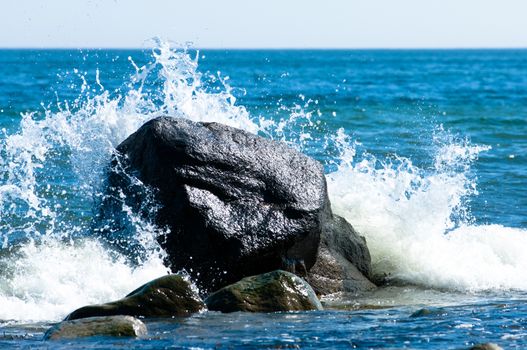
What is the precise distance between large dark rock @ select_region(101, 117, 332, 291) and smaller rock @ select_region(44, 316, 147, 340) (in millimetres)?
1478

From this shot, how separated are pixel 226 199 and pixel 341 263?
53.5 inches

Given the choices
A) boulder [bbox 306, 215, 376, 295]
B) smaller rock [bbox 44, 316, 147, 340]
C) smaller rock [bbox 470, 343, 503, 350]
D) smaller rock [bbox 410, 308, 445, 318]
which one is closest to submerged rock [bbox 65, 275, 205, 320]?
smaller rock [bbox 44, 316, 147, 340]

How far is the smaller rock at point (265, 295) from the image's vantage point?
282 inches

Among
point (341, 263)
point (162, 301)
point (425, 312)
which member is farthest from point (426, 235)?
point (162, 301)

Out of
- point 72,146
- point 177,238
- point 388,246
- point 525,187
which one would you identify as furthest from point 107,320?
point 525,187

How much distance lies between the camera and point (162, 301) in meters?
7.05

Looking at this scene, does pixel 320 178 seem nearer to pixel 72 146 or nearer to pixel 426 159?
pixel 72 146

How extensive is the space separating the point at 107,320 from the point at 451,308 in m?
2.70

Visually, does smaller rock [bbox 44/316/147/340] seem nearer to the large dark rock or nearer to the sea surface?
the sea surface

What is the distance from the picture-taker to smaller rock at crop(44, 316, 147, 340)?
6.24m

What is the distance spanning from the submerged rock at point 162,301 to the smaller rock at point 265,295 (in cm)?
18

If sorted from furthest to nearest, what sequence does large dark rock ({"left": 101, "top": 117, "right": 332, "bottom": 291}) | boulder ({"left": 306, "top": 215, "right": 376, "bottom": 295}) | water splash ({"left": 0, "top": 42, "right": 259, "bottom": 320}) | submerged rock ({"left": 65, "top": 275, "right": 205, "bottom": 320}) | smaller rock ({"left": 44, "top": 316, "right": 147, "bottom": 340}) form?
boulder ({"left": 306, "top": 215, "right": 376, "bottom": 295}), water splash ({"left": 0, "top": 42, "right": 259, "bottom": 320}), large dark rock ({"left": 101, "top": 117, "right": 332, "bottom": 291}), submerged rock ({"left": 65, "top": 275, "right": 205, "bottom": 320}), smaller rock ({"left": 44, "top": 316, "right": 147, "bottom": 340})

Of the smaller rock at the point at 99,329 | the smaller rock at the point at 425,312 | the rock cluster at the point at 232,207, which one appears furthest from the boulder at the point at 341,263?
the smaller rock at the point at 99,329

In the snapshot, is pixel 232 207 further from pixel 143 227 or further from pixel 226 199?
pixel 143 227
